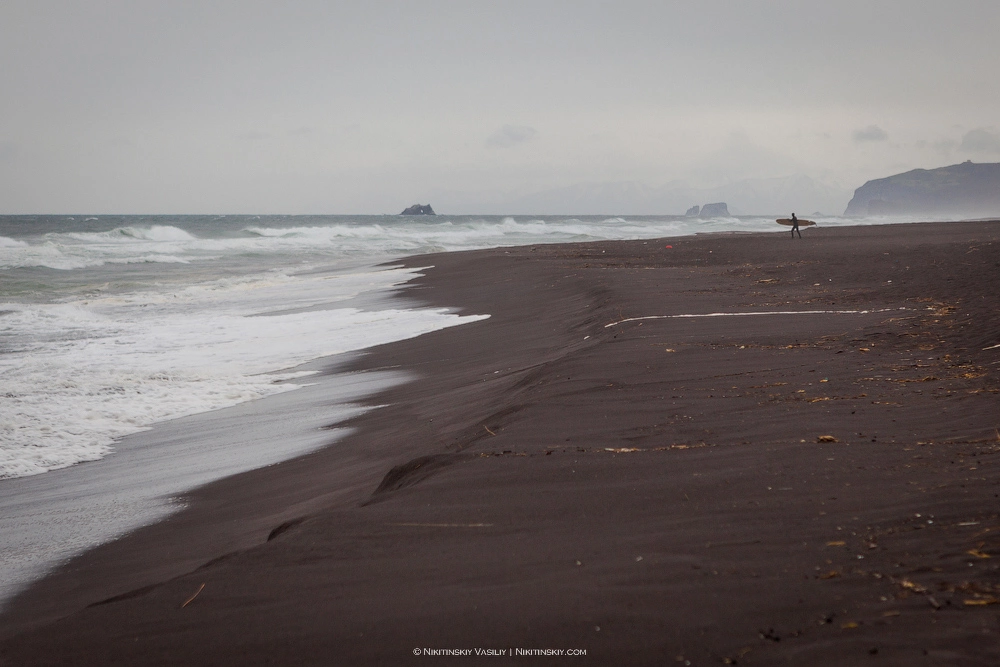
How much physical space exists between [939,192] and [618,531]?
686ft

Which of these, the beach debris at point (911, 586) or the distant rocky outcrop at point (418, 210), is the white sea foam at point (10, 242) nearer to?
the beach debris at point (911, 586)

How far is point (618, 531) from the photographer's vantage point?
2939 millimetres

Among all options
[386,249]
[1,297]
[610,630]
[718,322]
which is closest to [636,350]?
[718,322]

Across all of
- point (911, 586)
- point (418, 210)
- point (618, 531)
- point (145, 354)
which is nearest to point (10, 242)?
point (145, 354)

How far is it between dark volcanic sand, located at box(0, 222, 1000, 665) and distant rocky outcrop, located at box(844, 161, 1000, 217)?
18318 centimetres

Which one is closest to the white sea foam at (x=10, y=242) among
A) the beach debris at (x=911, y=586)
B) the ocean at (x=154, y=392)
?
the ocean at (x=154, y=392)

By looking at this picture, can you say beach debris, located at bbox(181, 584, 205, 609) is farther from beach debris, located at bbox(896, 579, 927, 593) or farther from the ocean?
beach debris, located at bbox(896, 579, 927, 593)

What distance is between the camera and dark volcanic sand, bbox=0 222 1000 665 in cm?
221

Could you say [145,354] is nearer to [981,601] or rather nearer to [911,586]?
[911,586]

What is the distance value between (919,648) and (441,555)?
1.61m

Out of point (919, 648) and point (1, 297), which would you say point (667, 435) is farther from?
point (1, 297)

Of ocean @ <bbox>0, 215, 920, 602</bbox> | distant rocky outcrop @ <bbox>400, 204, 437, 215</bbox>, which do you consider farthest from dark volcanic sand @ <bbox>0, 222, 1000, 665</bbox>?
distant rocky outcrop @ <bbox>400, 204, 437, 215</bbox>

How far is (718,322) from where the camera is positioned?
26.1 feet

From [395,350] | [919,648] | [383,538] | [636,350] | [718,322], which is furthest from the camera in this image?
[395,350]
